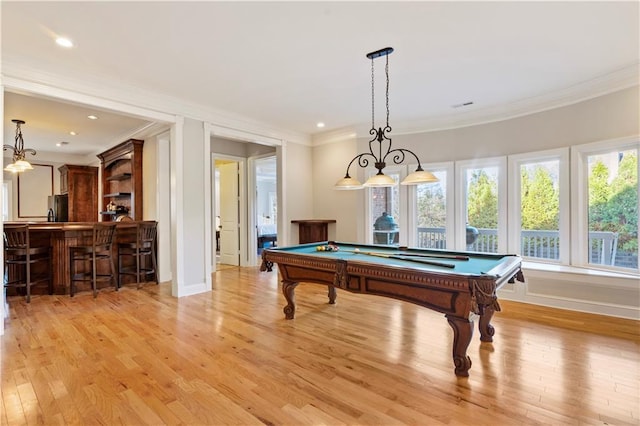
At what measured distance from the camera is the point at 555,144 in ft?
14.0

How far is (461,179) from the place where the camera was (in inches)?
201

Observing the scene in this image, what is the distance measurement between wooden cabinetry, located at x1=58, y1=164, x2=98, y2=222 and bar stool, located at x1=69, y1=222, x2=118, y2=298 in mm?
3458

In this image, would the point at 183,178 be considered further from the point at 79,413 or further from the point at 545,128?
the point at 545,128

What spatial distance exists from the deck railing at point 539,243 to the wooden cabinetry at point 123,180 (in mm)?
5194

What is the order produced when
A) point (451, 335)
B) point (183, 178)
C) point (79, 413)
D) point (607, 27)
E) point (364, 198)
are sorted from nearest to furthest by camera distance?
point (79, 413), point (607, 27), point (451, 335), point (183, 178), point (364, 198)

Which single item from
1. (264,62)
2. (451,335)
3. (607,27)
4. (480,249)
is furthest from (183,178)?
(607,27)

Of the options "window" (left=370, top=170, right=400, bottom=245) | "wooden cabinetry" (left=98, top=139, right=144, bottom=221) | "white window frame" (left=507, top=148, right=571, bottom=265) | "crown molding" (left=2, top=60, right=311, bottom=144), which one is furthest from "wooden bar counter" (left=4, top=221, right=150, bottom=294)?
"white window frame" (left=507, top=148, right=571, bottom=265)

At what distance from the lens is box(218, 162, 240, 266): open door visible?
7.11 m

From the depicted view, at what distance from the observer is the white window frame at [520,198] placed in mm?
4184

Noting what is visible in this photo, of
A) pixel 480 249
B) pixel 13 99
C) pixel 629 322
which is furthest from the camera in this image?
pixel 480 249

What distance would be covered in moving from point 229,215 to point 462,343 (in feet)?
19.1

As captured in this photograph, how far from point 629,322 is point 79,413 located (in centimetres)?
509

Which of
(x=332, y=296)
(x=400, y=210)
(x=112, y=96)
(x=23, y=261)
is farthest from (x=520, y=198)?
(x=23, y=261)

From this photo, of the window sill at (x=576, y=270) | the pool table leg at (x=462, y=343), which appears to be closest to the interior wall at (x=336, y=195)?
the window sill at (x=576, y=270)
